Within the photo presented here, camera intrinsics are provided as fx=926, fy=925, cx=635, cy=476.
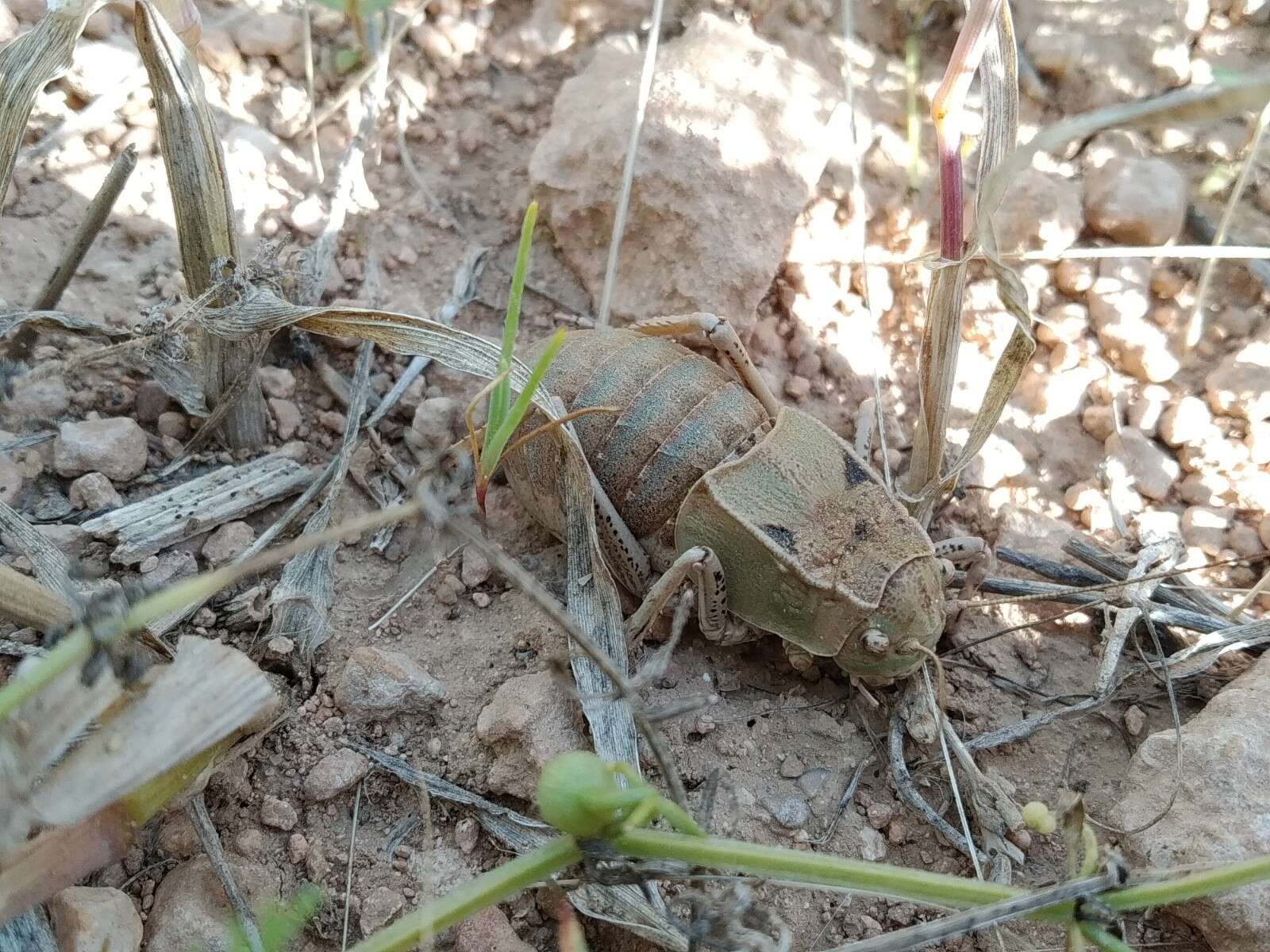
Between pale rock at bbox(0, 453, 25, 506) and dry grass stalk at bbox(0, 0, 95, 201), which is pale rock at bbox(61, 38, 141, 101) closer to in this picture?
dry grass stalk at bbox(0, 0, 95, 201)

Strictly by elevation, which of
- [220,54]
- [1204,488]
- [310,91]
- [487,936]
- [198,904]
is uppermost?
[220,54]

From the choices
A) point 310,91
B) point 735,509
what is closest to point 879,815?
point 735,509

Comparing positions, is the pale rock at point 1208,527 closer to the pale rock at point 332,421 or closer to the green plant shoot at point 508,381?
the green plant shoot at point 508,381

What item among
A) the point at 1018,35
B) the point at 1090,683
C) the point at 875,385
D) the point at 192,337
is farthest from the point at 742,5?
the point at 1090,683

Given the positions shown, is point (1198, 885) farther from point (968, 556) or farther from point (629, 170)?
point (629, 170)

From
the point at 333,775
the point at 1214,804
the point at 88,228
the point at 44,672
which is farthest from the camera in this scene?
the point at 88,228

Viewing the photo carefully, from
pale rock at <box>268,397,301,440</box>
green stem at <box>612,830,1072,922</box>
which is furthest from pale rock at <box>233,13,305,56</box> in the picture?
green stem at <box>612,830,1072,922</box>

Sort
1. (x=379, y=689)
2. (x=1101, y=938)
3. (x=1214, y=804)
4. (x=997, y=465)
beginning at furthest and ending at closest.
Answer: (x=997, y=465), (x=379, y=689), (x=1214, y=804), (x=1101, y=938)
